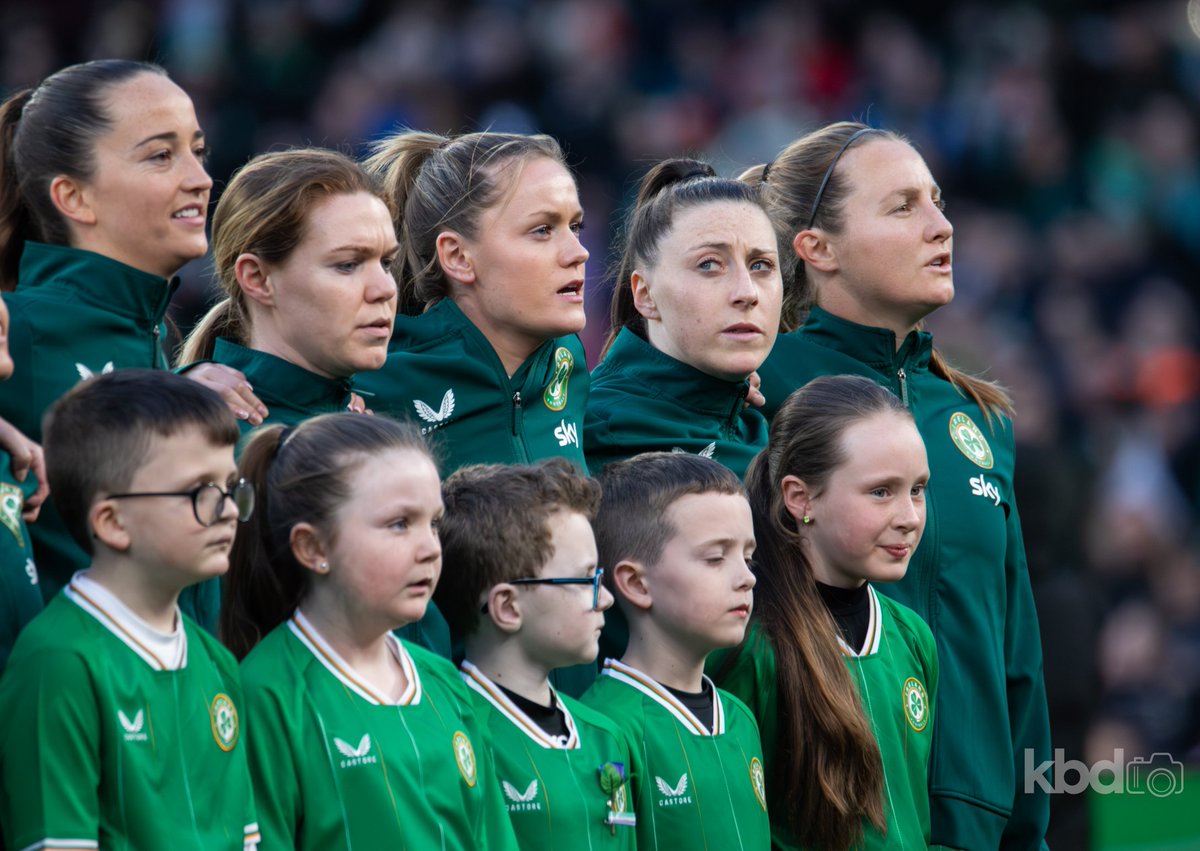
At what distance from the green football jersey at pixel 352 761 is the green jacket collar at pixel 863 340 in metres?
1.68

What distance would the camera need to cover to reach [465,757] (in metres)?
3.15

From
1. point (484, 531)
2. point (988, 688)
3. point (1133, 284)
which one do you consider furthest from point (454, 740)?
point (1133, 284)

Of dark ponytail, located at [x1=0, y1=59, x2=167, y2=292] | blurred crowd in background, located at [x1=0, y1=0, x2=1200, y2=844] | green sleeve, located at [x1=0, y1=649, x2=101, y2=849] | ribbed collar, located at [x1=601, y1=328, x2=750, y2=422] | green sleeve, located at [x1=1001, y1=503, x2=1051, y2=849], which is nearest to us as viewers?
green sleeve, located at [x1=0, y1=649, x2=101, y2=849]

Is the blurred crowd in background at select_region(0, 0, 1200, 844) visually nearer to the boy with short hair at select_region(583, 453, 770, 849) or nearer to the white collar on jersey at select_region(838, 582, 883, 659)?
the white collar on jersey at select_region(838, 582, 883, 659)

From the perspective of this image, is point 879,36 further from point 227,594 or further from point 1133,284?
point 227,594

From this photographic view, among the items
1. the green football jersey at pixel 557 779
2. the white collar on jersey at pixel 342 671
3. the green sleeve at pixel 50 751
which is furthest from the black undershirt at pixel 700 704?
the green sleeve at pixel 50 751

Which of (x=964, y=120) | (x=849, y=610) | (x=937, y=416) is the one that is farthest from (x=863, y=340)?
(x=964, y=120)

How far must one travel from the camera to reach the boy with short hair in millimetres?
3467

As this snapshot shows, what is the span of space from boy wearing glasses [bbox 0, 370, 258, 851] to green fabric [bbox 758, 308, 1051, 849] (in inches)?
72.5

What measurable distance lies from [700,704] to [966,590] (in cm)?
94

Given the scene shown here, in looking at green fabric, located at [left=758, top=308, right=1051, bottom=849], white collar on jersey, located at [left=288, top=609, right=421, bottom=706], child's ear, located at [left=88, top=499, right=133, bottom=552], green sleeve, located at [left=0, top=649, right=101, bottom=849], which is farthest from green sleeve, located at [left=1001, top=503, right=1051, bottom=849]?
green sleeve, located at [left=0, top=649, right=101, bottom=849]

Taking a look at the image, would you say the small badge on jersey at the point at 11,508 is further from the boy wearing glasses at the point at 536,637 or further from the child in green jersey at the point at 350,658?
the boy wearing glasses at the point at 536,637

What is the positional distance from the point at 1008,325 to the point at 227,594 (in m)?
Answer: 8.48

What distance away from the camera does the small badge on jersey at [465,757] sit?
3.13m
